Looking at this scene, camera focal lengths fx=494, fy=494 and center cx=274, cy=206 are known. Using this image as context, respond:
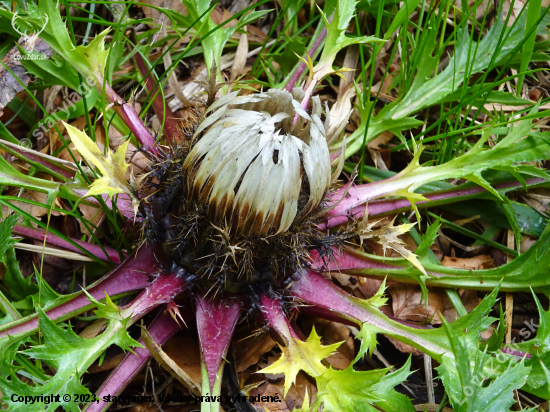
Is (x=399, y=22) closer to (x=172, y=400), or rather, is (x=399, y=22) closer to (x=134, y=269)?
(x=134, y=269)

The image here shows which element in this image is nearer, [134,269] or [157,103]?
[134,269]

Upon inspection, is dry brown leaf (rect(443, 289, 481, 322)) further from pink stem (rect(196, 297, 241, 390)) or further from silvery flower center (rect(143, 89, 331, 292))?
pink stem (rect(196, 297, 241, 390))

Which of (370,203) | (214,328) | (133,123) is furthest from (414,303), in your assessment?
(133,123)

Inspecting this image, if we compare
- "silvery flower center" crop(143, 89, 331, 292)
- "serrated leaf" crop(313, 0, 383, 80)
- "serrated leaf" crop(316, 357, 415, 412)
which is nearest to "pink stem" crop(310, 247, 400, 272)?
"silvery flower center" crop(143, 89, 331, 292)

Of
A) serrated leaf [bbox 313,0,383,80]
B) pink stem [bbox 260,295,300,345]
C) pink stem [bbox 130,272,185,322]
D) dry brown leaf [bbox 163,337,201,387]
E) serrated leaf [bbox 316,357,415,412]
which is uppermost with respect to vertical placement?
serrated leaf [bbox 313,0,383,80]

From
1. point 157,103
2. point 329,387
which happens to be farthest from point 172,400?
point 157,103

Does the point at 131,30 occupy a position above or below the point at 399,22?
below

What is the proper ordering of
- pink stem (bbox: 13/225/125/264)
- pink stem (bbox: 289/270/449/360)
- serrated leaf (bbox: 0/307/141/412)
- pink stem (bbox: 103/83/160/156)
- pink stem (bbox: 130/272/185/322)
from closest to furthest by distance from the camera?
serrated leaf (bbox: 0/307/141/412) < pink stem (bbox: 130/272/185/322) < pink stem (bbox: 289/270/449/360) < pink stem (bbox: 103/83/160/156) < pink stem (bbox: 13/225/125/264)
